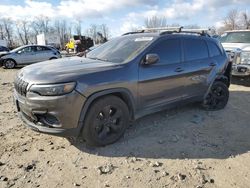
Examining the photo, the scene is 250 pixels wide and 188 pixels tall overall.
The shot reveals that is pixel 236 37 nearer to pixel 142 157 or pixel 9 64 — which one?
pixel 142 157

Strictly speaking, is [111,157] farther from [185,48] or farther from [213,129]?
[185,48]

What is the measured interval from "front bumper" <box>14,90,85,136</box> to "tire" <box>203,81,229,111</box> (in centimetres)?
343

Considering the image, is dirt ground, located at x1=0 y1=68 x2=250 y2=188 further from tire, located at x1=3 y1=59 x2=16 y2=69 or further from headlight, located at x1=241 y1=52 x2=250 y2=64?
tire, located at x1=3 y1=59 x2=16 y2=69

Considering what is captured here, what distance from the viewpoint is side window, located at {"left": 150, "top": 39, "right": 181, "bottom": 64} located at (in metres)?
4.74

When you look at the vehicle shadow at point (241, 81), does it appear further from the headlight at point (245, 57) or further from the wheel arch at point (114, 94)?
the wheel arch at point (114, 94)

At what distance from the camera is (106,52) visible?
4965 millimetres

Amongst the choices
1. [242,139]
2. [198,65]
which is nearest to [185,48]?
[198,65]

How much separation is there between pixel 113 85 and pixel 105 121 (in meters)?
0.58

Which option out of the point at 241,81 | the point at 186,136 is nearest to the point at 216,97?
the point at 186,136

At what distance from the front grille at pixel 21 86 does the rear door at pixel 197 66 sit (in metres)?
2.99

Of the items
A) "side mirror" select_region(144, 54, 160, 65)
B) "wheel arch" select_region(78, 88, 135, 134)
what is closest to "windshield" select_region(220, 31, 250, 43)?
"side mirror" select_region(144, 54, 160, 65)

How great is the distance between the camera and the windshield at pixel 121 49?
14.8ft

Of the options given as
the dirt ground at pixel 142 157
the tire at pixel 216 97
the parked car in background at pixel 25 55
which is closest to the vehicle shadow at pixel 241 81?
the tire at pixel 216 97

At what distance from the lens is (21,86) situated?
3.91 metres
